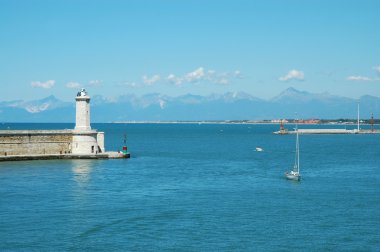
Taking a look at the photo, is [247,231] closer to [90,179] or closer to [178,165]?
[90,179]

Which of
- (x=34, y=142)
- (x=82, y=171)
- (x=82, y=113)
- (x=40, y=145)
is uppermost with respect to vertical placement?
(x=82, y=113)

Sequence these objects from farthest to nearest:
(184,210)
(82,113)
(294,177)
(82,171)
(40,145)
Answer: (82,113)
(40,145)
(82,171)
(294,177)
(184,210)

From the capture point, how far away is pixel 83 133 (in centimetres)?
7300

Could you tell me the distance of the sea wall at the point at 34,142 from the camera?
69562 mm

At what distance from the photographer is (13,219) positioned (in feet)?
117

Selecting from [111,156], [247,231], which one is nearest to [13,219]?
[247,231]

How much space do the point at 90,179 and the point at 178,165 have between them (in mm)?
20391

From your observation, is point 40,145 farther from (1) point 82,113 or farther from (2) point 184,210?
(2) point 184,210

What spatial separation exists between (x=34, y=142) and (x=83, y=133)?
5.84m

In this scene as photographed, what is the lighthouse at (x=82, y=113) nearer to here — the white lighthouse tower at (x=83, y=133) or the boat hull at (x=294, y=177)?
the white lighthouse tower at (x=83, y=133)

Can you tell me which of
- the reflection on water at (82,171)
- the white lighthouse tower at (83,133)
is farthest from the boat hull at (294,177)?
the white lighthouse tower at (83,133)

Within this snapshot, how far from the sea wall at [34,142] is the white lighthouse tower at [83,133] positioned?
0.88m

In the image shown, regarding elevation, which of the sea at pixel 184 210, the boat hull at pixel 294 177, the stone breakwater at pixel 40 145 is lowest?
the sea at pixel 184 210

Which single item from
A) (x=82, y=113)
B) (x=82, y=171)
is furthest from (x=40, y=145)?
(x=82, y=171)
